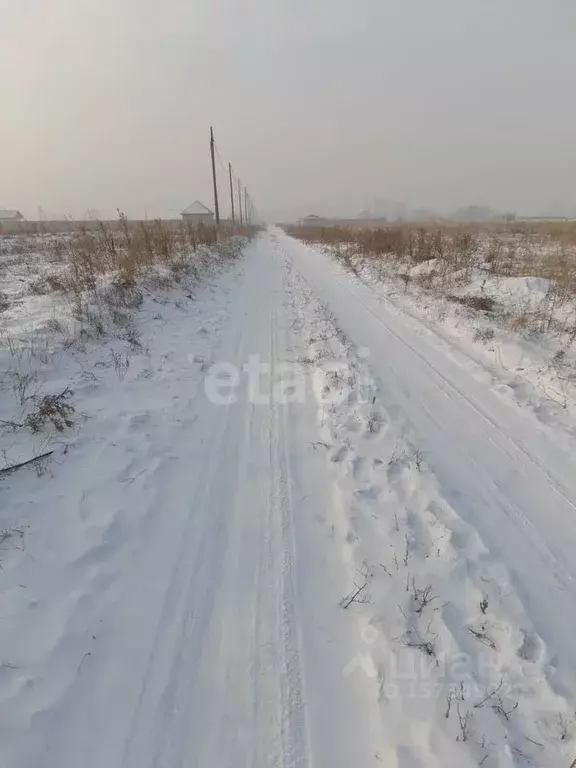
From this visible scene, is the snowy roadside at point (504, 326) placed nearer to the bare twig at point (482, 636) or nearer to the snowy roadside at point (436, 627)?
the snowy roadside at point (436, 627)

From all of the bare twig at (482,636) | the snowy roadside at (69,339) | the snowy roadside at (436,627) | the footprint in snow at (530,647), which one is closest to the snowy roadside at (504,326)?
the snowy roadside at (436,627)

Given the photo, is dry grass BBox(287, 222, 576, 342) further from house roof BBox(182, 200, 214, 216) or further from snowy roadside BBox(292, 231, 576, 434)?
house roof BBox(182, 200, 214, 216)

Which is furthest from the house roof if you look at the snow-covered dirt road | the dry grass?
the snow-covered dirt road

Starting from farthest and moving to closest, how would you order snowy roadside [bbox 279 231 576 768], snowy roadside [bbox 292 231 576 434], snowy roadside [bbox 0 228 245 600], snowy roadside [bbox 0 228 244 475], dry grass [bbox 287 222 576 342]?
dry grass [bbox 287 222 576 342]
snowy roadside [bbox 292 231 576 434]
snowy roadside [bbox 0 228 244 475]
snowy roadside [bbox 0 228 245 600]
snowy roadside [bbox 279 231 576 768]

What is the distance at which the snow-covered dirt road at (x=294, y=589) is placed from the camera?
2.01 m

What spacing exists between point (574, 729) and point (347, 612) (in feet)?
4.05

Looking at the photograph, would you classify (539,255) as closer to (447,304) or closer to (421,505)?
(447,304)

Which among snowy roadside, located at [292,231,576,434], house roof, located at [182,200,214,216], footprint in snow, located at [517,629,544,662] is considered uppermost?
house roof, located at [182,200,214,216]

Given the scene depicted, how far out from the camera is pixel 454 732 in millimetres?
2004

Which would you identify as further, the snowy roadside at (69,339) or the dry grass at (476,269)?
the dry grass at (476,269)

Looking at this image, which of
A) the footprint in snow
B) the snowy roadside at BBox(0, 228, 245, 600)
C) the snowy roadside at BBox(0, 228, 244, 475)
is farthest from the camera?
the snowy roadside at BBox(0, 228, 244, 475)

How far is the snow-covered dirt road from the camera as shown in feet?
6.61

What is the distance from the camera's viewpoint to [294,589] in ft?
9.20

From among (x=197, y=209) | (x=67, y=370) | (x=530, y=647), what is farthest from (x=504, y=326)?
(x=197, y=209)
